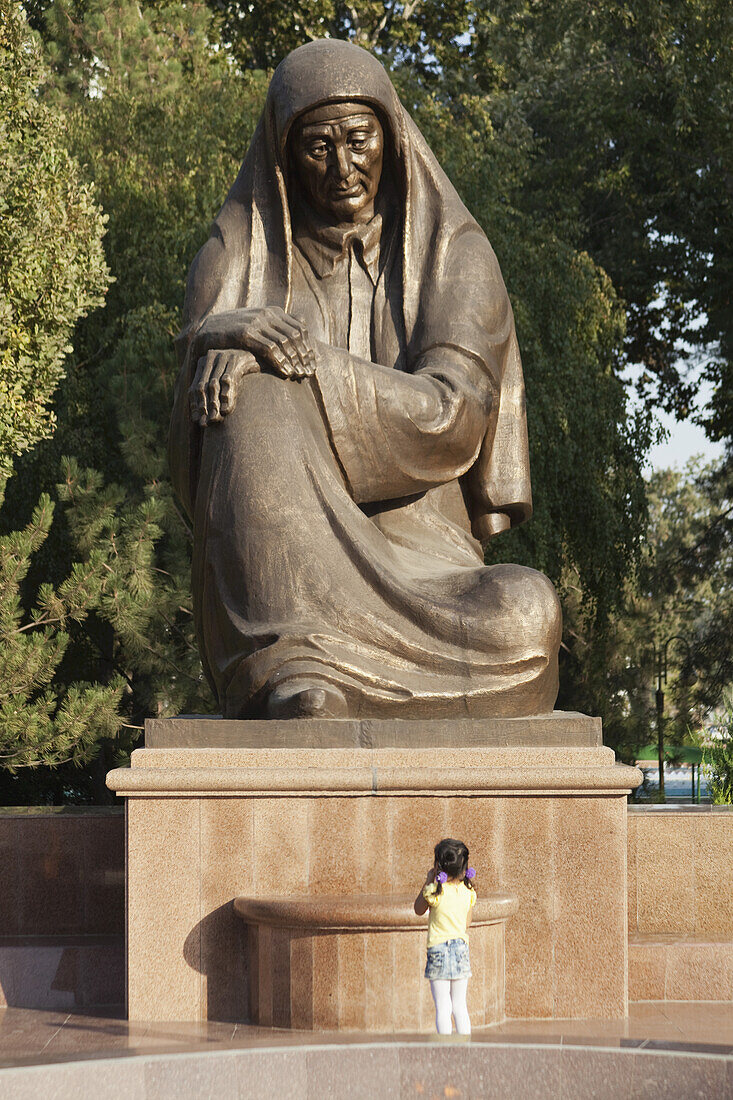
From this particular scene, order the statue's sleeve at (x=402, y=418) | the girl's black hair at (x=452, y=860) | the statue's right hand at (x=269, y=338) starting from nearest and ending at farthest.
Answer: the girl's black hair at (x=452, y=860)
the statue's right hand at (x=269, y=338)
the statue's sleeve at (x=402, y=418)

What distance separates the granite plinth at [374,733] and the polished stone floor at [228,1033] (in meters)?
0.84

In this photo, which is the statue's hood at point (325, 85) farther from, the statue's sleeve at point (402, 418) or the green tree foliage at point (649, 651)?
the green tree foliage at point (649, 651)

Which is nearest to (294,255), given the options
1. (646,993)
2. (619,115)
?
(646,993)

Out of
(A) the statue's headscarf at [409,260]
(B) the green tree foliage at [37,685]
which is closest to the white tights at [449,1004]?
(A) the statue's headscarf at [409,260]

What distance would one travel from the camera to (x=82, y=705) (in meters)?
10.0

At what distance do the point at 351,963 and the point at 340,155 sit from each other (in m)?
3.02

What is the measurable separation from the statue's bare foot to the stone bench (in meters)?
0.63

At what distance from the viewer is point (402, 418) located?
4949 millimetres

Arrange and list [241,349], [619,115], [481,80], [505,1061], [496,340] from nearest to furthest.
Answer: [505,1061] → [241,349] → [496,340] → [619,115] → [481,80]

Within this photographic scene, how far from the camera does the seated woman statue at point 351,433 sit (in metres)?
4.60

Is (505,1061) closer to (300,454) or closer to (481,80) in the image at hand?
(300,454)

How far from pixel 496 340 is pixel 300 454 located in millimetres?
1115

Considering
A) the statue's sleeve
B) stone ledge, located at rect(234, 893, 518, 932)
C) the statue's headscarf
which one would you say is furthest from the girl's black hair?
the statue's headscarf

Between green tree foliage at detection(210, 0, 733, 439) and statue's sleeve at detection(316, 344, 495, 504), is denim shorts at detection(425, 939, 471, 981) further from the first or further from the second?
green tree foliage at detection(210, 0, 733, 439)
